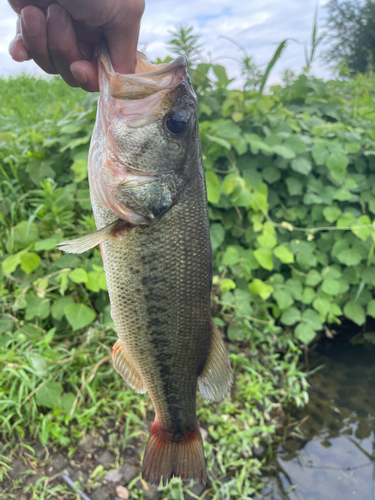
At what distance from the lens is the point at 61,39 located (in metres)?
1.13

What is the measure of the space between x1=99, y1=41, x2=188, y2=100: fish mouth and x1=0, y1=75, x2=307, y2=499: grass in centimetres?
158

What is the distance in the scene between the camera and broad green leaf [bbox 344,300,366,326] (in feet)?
10.8

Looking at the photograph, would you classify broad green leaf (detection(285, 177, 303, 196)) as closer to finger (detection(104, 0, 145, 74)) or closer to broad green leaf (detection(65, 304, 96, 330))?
broad green leaf (detection(65, 304, 96, 330))

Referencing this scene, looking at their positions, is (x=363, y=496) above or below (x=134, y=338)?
below

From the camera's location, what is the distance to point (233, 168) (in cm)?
315

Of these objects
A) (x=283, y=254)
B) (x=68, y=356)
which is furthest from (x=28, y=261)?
(x=283, y=254)

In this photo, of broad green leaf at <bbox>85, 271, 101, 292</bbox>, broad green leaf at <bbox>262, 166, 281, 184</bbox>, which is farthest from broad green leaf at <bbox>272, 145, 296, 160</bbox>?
broad green leaf at <bbox>85, 271, 101, 292</bbox>

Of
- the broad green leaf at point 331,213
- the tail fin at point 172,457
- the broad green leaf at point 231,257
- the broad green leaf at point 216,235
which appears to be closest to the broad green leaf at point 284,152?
the broad green leaf at point 331,213

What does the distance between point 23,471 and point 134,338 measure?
156cm

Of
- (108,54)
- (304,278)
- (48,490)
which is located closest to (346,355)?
(304,278)

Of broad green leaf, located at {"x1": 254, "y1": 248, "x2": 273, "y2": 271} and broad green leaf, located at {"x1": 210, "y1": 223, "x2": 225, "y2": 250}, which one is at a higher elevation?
broad green leaf, located at {"x1": 210, "y1": 223, "x2": 225, "y2": 250}

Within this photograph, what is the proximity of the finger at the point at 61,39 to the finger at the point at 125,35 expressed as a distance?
0.42ft

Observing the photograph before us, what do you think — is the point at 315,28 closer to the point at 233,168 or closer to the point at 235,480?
the point at 233,168

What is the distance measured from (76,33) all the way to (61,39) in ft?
0.30
